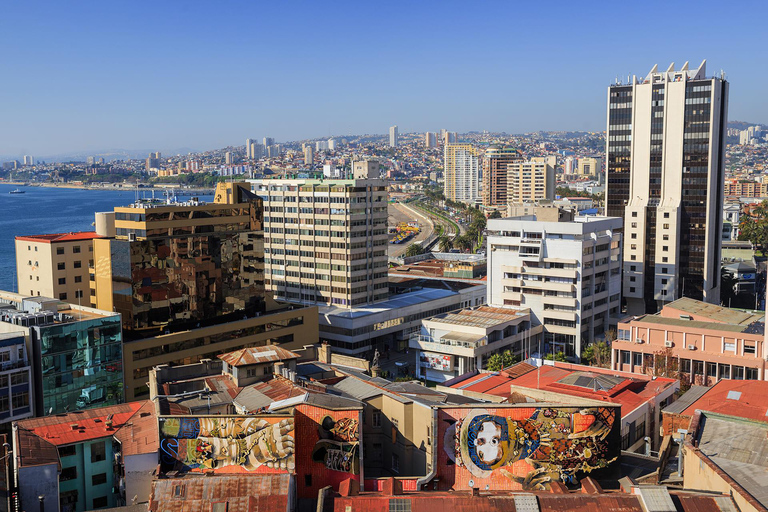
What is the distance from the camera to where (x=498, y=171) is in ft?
497

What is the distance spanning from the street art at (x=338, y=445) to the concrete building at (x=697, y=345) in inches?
799

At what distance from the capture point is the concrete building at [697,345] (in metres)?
34.0

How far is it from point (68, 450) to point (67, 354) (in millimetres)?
8823

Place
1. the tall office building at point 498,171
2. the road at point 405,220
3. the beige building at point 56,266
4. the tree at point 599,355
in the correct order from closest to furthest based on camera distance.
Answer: the beige building at point 56,266, the tree at point 599,355, the road at point 405,220, the tall office building at point 498,171

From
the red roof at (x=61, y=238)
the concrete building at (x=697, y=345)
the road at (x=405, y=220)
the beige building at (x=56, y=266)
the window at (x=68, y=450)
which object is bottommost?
the road at (x=405, y=220)

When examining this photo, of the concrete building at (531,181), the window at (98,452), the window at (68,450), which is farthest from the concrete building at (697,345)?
the concrete building at (531,181)

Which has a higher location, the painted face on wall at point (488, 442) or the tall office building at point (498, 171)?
the tall office building at point (498, 171)

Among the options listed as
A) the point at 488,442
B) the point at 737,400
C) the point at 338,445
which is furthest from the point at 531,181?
the point at 338,445

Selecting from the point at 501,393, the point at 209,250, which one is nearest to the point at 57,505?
the point at 501,393

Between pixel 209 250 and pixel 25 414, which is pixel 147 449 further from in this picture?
pixel 209 250

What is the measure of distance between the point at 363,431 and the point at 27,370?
526 inches

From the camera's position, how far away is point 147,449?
19.0m

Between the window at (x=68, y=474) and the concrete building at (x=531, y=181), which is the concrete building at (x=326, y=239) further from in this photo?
the concrete building at (x=531, y=181)

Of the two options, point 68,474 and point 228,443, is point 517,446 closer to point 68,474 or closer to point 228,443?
point 228,443
